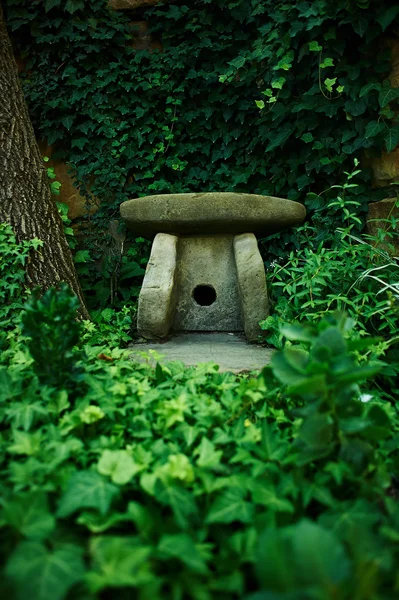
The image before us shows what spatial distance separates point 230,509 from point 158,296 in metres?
1.76

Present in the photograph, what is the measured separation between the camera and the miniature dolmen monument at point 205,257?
263 cm

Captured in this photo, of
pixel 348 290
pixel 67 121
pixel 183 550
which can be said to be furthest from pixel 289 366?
pixel 67 121

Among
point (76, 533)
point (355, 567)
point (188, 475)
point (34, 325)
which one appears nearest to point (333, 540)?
point (355, 567)

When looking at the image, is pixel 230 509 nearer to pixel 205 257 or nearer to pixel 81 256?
pixel 205 257

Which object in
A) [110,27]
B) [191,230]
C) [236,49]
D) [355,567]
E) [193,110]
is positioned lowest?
[355,567]

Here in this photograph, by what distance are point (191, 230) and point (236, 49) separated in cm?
186

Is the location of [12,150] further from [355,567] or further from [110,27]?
[355,567]

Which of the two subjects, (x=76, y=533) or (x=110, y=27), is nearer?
(x=76, y=533)

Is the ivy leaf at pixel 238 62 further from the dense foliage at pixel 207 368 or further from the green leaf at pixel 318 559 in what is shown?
the green leaf at pixel 318 559

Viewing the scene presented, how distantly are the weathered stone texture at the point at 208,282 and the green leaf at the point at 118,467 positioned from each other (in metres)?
1.97

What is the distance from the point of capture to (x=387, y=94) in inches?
114

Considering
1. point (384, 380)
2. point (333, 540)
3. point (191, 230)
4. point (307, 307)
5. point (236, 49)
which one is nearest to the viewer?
point (333, 540)

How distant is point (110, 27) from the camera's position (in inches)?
149

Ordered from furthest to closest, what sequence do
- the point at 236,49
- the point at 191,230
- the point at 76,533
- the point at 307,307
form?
1. the point at 236,49
2. the point at 191,230
3. the point at 307,307
4. the point at 76,533
